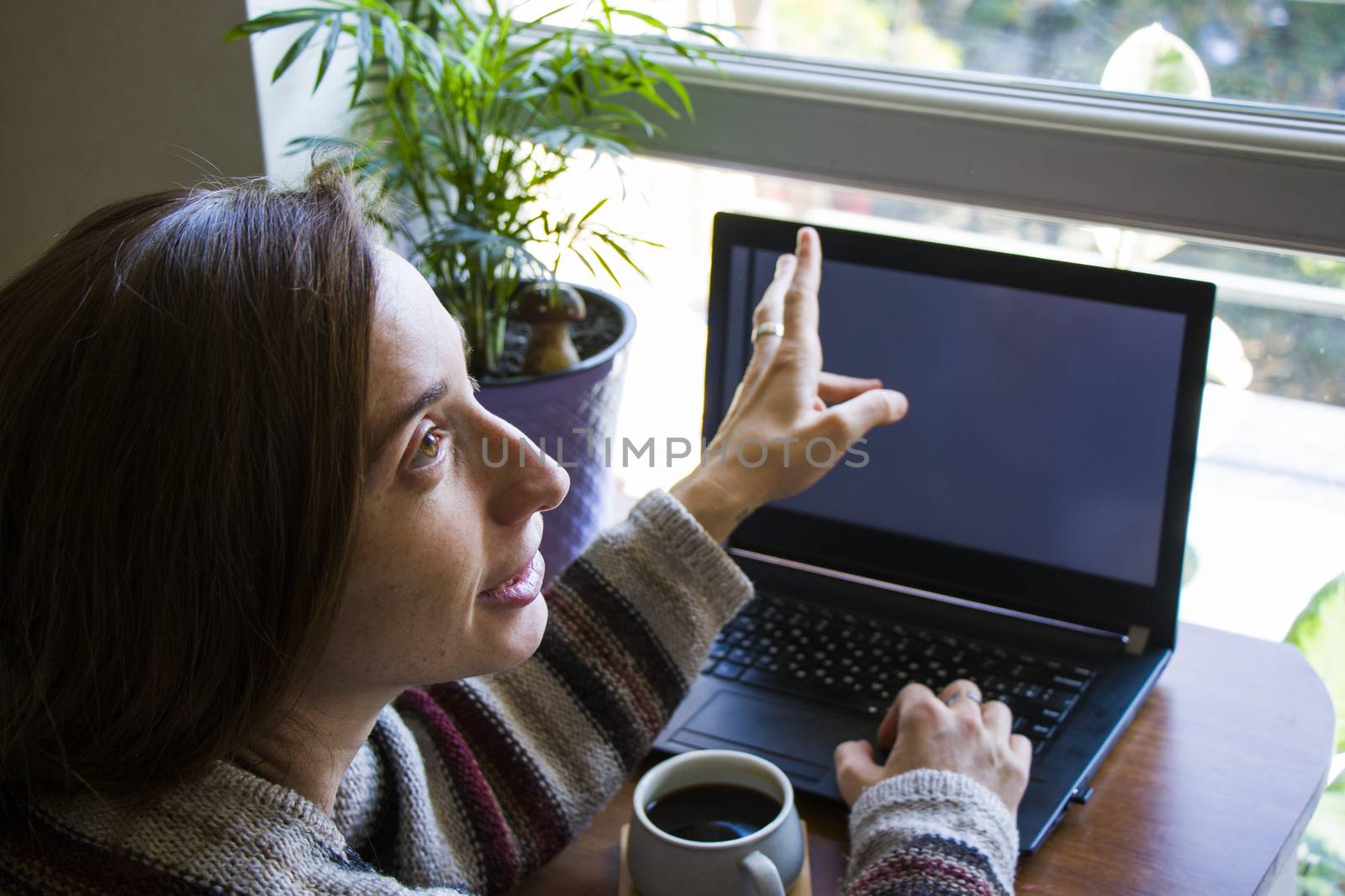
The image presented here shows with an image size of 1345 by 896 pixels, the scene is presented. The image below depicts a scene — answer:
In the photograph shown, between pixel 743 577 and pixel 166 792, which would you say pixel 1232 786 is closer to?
pixel 743 577

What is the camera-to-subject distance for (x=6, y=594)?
0.52 meters

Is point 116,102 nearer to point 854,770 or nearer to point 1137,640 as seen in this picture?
point 854,770

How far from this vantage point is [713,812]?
708 mm

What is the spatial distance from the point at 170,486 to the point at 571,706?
0.36 metres

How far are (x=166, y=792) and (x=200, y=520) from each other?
131 millimetres

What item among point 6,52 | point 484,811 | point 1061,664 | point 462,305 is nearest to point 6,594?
point 484,811

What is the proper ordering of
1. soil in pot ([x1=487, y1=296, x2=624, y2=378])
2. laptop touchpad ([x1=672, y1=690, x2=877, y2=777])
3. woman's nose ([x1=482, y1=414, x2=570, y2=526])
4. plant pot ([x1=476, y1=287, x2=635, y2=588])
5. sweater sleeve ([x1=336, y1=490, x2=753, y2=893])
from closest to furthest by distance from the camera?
woman's nose ([x1=482, y1=414, x2=570, y2=526]), sweater sleeve ([x1=336, y1=490, x2=753, y2=893]), laptop touchpad ([x1=672, y1=690, x2=877, y2=777]), plant pot ([x1=476, y1=287, x2=635, y2=588]), soil in pot ([x1=487, y1=296, x2=624, y2=378])

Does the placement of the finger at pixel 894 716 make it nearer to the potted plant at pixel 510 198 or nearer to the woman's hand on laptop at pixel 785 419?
the woman's hand on laptop at pixel 785 419

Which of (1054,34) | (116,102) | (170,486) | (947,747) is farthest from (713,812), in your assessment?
(116,102)

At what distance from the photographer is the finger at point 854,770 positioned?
0.77 metres

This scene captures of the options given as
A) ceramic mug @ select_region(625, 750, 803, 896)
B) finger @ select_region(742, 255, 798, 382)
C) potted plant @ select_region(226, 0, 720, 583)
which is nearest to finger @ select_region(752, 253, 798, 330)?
finger @ select_region(742, 255, 798, 382)

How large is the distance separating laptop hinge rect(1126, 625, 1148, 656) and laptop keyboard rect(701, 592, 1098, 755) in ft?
0.13

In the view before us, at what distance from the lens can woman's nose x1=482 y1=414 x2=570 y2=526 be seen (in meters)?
0.61

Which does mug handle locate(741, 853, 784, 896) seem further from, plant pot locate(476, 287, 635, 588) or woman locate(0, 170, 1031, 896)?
plant pot locate(476, 287, 635, 588)
